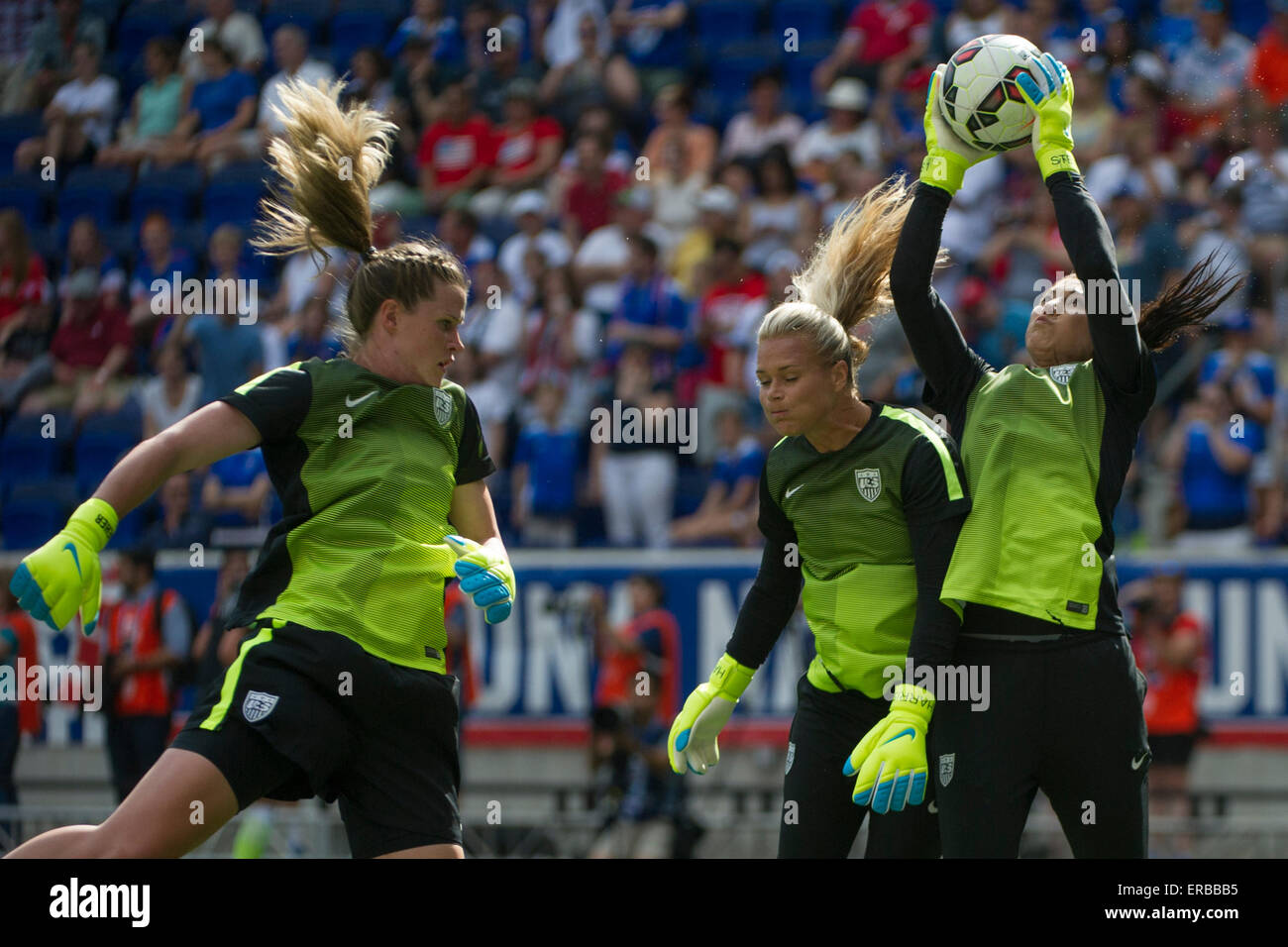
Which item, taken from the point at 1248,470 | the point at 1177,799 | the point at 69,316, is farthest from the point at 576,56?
the point at 1177,799

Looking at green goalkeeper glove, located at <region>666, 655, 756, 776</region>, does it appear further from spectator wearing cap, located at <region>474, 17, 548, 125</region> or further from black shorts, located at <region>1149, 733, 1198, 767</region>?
spectator wearing cap, located at <region>474, 17, 548, 125</region>

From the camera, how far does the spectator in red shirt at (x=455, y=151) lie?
40.9 ft

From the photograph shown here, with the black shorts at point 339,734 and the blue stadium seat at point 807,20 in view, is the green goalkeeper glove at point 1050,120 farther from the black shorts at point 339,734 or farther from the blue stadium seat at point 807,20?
the blue stadium seat at point 807,20

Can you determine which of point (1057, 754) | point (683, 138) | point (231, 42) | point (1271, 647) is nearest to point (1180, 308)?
point (1057, 754)

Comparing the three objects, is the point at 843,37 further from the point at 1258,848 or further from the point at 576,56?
the point at 1258,848

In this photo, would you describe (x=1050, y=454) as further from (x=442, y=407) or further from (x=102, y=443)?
(x=102, y=443)

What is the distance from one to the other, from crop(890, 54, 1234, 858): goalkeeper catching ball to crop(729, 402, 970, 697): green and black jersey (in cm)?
11

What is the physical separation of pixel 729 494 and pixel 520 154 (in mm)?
3745

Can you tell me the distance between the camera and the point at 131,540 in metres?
10.4

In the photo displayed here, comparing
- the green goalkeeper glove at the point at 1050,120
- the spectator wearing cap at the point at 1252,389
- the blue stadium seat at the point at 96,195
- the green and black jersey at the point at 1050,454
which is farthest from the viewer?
the blue stadium seat at the point at 96,195

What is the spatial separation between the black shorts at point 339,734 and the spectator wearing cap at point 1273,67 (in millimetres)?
7951

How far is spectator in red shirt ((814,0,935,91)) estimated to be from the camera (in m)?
11.6

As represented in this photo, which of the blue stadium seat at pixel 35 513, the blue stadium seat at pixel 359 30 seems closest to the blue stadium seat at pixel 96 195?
the blue stadium seat at pixel 359 30

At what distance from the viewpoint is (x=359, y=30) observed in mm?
13609
